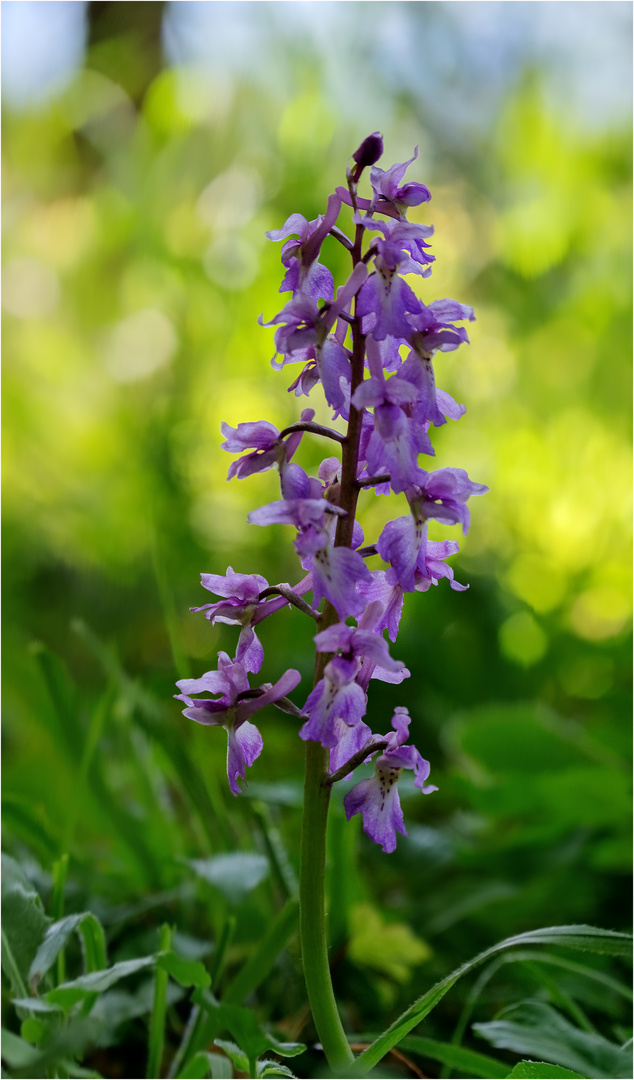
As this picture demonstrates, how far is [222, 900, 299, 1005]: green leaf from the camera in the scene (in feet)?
2.89

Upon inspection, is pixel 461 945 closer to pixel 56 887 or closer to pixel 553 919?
pixel 553 919

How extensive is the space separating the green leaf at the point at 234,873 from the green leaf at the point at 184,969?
230mm

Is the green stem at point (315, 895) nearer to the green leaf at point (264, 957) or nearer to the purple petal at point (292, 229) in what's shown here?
the green leaf at point (264, 957)

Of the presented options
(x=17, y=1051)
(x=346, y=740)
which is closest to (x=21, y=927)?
(x=17, y=1051)

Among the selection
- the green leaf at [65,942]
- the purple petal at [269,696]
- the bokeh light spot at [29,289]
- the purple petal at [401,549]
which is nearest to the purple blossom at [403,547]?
the purple petal at [401,549]

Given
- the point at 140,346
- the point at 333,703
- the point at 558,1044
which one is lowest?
the point at 558,1044

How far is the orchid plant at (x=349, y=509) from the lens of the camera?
628 mm

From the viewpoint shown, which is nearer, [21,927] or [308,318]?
[308,318]

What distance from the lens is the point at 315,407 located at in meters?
2.92

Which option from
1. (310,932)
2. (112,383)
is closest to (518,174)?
(112,383)

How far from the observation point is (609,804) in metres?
1.35

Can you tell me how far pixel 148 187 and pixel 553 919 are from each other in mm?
3152

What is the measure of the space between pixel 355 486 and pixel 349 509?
0.02 meters

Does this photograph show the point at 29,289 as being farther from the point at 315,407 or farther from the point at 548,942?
the point at 548,942
